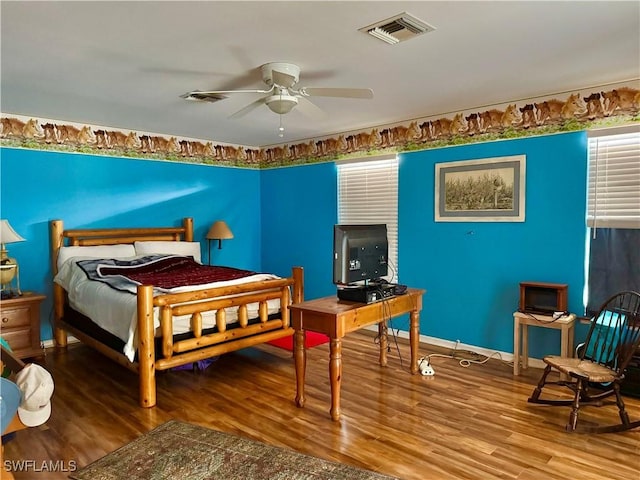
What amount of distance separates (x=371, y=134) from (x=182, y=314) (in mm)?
2930

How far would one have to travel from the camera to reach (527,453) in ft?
8.10

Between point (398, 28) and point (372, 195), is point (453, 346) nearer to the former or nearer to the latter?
point (372, 195)

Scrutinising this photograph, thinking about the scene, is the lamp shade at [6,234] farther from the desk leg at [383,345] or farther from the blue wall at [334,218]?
the desk leg at [383,345]

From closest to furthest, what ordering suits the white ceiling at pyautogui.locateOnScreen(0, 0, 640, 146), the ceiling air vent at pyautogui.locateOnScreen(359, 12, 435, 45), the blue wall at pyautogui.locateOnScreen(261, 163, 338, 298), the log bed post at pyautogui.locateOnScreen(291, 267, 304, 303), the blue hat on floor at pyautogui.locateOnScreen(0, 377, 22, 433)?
1. the blue hat on floor at pyautogui.locateOnScreen(0, 377, 22, 433)
2. the white ceiling at pyautogui.locateOnScreen(0, 0, 640, 146)
3. the ceiling air vent at pyautogui.locateOnScreen(359, 12, 435, 45)
4. the log bed post at pyautogui.locateOnScreen(291, 267, 304, 303)
5. the blue wall at pyautogui.locateOnScreen(261, 163, 338, 298)

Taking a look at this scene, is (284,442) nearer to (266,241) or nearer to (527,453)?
(527,453)

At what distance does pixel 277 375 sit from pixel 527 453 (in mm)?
1983

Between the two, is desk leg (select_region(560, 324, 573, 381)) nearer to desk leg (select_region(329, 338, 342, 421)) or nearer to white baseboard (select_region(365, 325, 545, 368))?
white baseboard (select_region(365, 325, 545, 368))

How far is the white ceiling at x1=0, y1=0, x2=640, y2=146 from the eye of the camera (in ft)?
7.18

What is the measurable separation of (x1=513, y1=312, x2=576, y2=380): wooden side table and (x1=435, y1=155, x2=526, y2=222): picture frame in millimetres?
884

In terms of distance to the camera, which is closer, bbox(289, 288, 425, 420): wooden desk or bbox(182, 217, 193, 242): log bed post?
bbox(289, 288, 425, 420): wooden desk

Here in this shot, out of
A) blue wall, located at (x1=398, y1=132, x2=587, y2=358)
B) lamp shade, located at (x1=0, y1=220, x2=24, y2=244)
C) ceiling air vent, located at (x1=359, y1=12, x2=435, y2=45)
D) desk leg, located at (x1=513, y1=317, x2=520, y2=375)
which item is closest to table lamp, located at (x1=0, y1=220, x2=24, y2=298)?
lamp shade, located at (x1=0, y1=220, x2=24, y2=244)

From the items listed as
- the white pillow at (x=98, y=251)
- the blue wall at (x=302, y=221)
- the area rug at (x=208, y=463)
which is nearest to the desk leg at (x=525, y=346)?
the area rug at (x=208, y=463)

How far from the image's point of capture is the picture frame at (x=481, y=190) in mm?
3947

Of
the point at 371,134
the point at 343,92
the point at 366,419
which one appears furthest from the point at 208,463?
the point at 371,134
